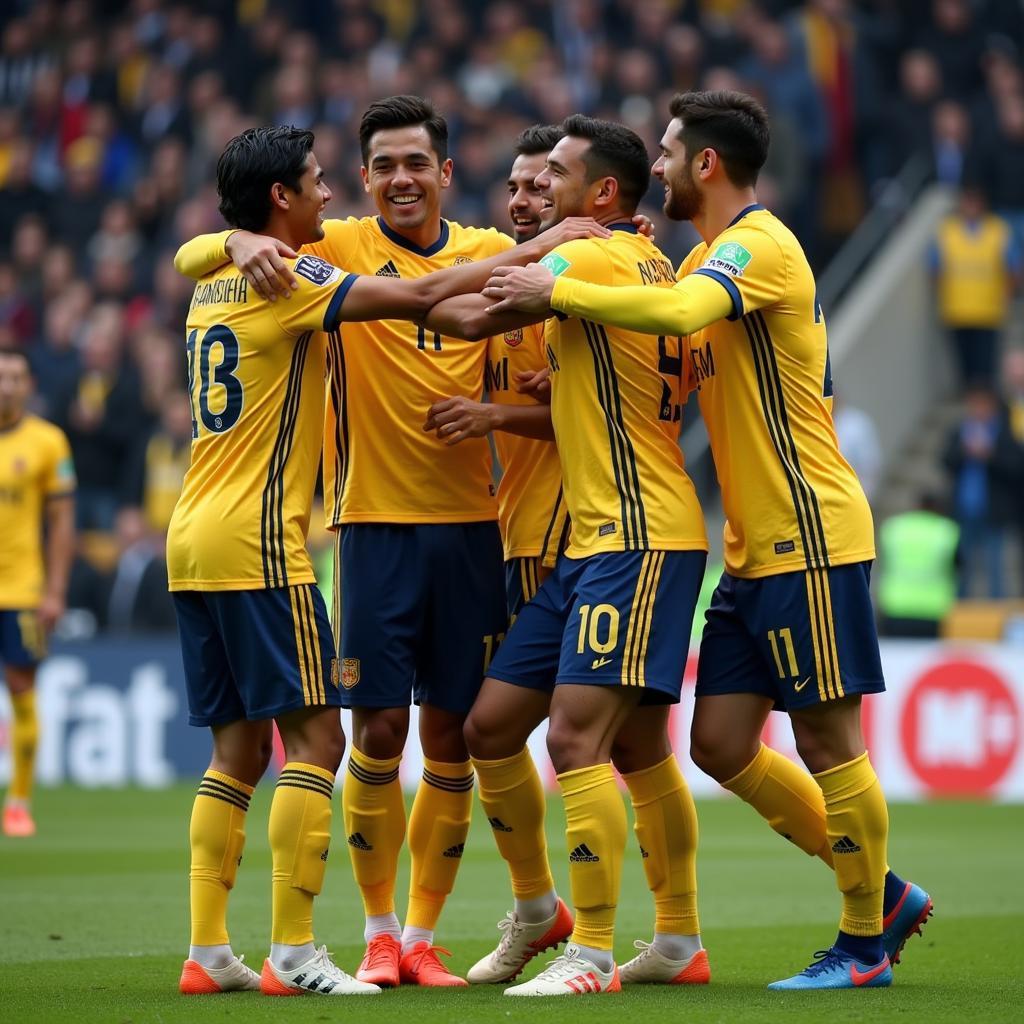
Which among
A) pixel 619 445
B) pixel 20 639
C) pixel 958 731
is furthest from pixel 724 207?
pixel 958 731

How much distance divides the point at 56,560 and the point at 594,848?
6.91m

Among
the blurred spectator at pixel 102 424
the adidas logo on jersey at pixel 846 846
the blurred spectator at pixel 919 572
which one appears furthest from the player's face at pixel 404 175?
the blurred spectator at pixel 102 424

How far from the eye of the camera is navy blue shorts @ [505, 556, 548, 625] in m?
6.85

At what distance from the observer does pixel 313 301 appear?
6.27 meters

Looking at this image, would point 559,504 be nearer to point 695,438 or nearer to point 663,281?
point 663,281

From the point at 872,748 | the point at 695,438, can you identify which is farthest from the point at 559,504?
the point at 695,438

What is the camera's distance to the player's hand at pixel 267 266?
6223 mm

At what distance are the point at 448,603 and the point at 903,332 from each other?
12817mm

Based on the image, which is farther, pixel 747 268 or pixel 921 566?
pixel 921 566

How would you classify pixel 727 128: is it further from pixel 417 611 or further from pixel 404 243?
pixel 417 611

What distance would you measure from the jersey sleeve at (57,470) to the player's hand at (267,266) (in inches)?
253

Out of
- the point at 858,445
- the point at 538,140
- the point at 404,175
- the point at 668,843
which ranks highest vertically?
the point at 538,140

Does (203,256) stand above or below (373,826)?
above

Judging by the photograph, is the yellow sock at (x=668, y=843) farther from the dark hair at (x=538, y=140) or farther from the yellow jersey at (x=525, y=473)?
the dark hair at (x=538, y=140)
